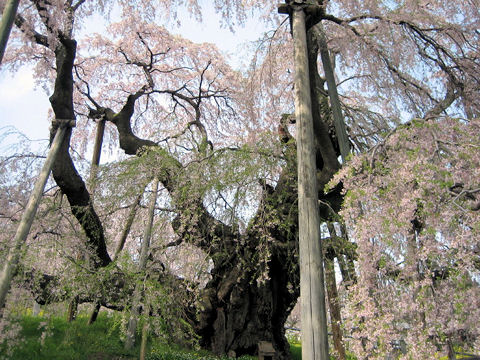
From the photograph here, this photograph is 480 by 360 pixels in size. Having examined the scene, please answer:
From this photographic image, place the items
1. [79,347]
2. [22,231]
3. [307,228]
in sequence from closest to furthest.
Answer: [307,228], [22,231], [79,347]

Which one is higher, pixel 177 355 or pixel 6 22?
pixel 6 22

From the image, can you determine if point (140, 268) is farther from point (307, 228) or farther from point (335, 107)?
point (335, 107)

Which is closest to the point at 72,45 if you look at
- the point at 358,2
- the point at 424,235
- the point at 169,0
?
the point at 169,0

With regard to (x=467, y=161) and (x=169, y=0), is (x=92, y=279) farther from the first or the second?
(x=169, y=0)

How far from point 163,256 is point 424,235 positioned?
484 centimetres

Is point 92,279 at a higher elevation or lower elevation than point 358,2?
lower

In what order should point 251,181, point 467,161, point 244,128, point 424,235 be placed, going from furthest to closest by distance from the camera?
point 244,128, point 251,181, point 467,161, point 424,235

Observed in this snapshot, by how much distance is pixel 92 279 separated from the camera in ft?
17.6

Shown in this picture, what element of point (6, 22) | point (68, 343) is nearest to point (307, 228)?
point (6, 22)

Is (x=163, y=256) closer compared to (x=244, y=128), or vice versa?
(x=163, y=256)

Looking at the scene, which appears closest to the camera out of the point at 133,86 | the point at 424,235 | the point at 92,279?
the point at 424,235

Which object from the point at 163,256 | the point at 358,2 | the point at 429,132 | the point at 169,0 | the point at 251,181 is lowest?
the point at 163,256

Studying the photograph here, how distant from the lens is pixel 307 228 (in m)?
3.50

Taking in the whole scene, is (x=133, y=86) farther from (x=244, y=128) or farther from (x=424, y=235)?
(x=424, y=235)
